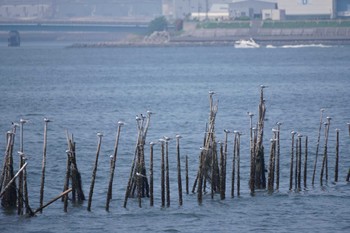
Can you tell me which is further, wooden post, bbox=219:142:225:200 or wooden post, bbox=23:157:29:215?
wooden post, bbox=219:142:225:200

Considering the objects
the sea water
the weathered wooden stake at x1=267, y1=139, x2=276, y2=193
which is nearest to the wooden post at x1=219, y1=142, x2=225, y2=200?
the sea water

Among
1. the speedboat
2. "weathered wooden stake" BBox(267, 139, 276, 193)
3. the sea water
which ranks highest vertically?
"weathered wooden stake" BBox(267, 139, 276, 193)

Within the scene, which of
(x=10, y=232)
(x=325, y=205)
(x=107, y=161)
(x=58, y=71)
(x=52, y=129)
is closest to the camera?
(x=10, y=232)

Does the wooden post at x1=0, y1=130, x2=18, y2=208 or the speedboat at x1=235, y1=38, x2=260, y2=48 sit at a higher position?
the wooden post at x1=0, y1=130, x2=18, y2=208

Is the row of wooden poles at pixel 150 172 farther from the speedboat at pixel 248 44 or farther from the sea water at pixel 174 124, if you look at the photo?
the speedboat at pixel 248 44

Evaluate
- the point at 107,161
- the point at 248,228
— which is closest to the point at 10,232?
the point at 248,228

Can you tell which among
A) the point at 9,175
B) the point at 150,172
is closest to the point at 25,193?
the point at 9,175

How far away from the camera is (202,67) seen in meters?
131

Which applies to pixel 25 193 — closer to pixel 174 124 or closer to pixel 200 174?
pixel 200 174

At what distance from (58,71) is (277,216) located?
305ft

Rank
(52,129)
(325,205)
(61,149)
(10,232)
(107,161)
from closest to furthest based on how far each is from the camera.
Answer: (10,232) → (325,205) → (107,161) → (61,149) → (52,129)

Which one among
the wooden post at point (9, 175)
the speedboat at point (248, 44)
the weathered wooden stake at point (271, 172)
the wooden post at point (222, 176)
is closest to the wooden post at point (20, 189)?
the wooden post at point (9, 175)

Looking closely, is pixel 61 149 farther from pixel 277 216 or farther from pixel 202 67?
pixel 202 67

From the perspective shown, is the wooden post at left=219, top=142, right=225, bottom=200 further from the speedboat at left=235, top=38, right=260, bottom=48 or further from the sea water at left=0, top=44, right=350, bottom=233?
the speedboat at left=235, top=38, right=260, bottom=48
